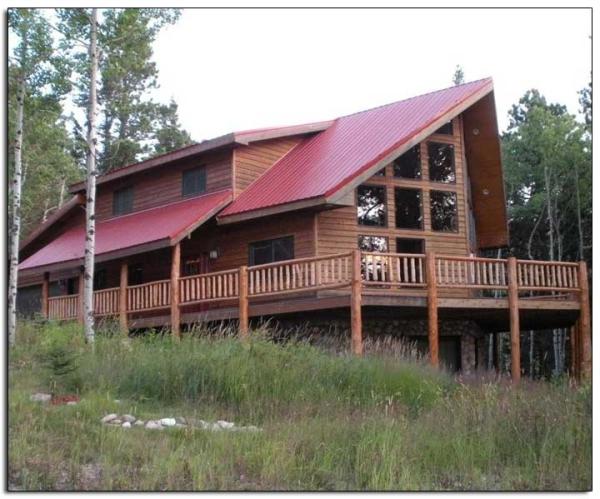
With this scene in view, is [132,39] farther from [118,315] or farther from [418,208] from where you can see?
[418,208]

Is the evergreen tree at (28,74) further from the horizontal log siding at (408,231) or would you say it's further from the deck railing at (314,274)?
the horizontal log siding at (408,231)

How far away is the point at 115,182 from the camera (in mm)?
23469

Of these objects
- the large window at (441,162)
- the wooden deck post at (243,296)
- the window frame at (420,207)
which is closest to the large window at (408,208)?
the window frame at (420,207)

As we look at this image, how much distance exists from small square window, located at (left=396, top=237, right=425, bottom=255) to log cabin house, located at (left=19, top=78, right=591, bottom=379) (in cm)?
3

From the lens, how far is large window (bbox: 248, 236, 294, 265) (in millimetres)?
18328

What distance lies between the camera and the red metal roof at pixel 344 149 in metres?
17.4

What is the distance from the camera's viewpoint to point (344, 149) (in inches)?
761

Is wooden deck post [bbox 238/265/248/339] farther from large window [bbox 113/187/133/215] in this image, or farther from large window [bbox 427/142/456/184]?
large window [bbox 113/187/133/215]

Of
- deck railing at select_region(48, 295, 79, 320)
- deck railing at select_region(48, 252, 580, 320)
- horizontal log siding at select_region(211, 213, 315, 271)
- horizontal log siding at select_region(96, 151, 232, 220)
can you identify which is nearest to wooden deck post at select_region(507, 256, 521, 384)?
deck railing at select_region(48, 252, 580, 320)

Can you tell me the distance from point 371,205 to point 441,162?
8.17 feet

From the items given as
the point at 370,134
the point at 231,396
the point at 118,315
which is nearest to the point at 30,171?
the point at 118,315

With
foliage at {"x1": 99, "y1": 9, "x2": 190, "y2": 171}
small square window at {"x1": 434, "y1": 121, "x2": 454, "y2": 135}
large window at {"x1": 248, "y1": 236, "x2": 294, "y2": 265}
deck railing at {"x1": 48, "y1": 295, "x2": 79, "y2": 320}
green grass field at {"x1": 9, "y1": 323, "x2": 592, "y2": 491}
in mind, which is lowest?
green grass field at {"x1": 9, "y1": 323, "x2": 592, "y2": 491}

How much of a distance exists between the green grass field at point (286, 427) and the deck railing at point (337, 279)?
3538mm

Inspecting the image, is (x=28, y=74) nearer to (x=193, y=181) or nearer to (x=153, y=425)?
(x=193, y=181)
